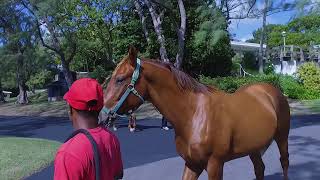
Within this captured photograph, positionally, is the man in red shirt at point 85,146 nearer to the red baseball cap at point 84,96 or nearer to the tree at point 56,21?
the red baseball cap at point 84,96

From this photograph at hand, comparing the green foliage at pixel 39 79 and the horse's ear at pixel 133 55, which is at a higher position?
the horse's ear at pixel 133 55

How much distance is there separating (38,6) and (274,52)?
26748 millimetres

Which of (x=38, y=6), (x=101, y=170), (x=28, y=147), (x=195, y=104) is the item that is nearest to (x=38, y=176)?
(x=28, y=147)

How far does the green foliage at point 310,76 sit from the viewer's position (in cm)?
2995

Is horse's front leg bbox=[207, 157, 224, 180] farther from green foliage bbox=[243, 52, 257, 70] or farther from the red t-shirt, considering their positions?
green foliage bbox=[243, 52, 257, 70]

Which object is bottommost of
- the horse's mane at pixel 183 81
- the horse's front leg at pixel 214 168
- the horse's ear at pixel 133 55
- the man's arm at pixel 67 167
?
the horse's front leg at pixel 214 168

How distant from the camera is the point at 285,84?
28750 mm

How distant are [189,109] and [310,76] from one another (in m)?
27.4

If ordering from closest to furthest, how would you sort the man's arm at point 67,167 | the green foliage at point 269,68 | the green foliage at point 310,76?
the man's arm at point 67,167, the green foliage at point 310,76, the green foliage at point 269,68

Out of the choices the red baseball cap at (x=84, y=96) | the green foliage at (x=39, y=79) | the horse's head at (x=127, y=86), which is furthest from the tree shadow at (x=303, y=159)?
the green foliage at (x=39, y=79)

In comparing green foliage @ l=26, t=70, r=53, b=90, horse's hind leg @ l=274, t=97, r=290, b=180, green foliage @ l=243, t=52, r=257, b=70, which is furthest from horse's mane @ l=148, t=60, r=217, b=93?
green foliage @ l=26, t=70, r=53, b=90

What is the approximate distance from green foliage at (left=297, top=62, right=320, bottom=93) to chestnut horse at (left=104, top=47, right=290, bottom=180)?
26.5m

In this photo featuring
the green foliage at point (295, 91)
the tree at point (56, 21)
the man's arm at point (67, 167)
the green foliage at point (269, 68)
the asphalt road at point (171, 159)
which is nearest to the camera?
the man's arm at point (67, 167)

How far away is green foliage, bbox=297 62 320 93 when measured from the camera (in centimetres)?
2995
